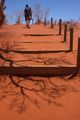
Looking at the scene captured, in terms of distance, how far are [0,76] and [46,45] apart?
185 inches

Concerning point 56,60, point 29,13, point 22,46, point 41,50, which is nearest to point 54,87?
point 56,60

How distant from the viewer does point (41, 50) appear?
12.0m

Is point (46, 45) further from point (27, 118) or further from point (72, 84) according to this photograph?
point (27, 118)

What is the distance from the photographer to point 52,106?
304 inches

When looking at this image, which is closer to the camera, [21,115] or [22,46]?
[21,115]

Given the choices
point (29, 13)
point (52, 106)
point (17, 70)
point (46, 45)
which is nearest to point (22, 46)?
point (46, 45)

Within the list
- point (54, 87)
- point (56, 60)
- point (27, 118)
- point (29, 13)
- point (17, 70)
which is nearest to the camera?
point (27, 118)

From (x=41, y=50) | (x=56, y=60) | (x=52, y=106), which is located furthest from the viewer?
(x=41, y=50)

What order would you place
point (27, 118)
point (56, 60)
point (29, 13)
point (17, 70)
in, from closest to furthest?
point (27, 118), point (17, 70), point (56, 60), point (29, 13)

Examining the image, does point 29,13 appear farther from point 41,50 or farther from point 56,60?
point 56,60

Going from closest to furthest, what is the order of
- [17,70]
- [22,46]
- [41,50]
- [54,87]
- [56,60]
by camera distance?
1. [54,87]
2. [17,70]
3. [56,60]
4. [41,50]
5. [22,46]

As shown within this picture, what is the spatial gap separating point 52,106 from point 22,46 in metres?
5.71

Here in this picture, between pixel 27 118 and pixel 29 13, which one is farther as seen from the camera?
pixel 29 13

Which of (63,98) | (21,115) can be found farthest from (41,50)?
(21,115)
